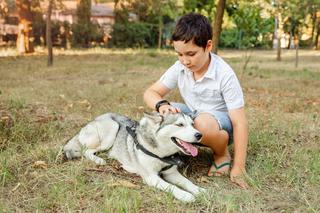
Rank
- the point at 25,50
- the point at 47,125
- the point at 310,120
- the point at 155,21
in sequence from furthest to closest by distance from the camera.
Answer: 1. the point at 155,21
2. the point at 25,50
3. the point at 310,120
4. the point at 47,125

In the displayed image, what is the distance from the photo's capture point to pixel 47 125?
4.85 meters

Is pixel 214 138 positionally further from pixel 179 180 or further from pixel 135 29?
pixel 135 29

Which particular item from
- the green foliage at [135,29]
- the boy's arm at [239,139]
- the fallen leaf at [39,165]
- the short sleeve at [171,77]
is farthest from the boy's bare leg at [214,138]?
the green foliage at [135,29]

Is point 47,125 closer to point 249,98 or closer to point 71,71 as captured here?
point 249,98

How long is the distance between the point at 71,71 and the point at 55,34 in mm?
12644

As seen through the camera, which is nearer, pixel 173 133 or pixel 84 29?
pixel 173 133

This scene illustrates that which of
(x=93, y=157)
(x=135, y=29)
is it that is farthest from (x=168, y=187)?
(x=135, y=29)

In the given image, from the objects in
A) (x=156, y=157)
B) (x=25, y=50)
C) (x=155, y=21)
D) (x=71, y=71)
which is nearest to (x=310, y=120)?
(x=156, y=157)

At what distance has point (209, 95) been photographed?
3545 mm

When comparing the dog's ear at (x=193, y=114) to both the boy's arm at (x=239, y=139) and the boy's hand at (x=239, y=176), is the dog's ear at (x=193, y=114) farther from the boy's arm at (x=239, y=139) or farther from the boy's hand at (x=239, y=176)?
the boy's hand at (x=239, y=176)

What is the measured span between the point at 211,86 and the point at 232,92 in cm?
19

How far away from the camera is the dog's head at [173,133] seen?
3.05 m

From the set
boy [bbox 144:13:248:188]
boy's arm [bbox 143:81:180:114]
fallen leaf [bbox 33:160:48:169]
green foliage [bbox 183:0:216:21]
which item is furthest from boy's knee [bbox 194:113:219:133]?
green foliage [bbox 183:0:216:21]

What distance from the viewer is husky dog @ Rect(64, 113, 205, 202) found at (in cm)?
310
